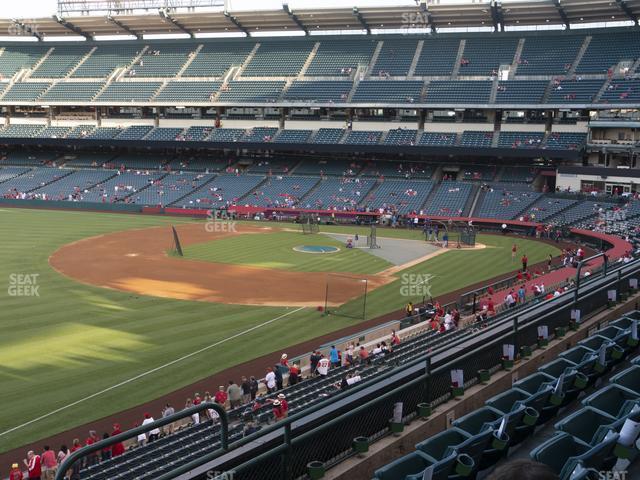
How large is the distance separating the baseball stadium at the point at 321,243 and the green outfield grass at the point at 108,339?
149 mm

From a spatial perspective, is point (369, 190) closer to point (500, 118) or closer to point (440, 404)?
point (500, 118)

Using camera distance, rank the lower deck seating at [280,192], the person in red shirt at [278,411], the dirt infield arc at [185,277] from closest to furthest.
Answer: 1. the person in red shirt at [278,411]
2. the dirt infield arc at [185,277]
3. the lower deck seating at [280,192]

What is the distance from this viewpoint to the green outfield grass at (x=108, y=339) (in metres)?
18.0

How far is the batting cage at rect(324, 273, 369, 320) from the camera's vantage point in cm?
2877

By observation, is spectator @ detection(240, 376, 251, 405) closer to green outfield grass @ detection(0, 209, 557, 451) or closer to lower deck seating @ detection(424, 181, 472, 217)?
green outfield grass @ detection(0, 209, 557, 451)

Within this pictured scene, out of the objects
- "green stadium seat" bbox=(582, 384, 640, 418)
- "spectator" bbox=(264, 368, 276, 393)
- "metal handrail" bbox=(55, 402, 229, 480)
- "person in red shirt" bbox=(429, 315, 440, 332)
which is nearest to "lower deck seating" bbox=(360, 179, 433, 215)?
"person in red shirt" bbox=(429, 315, 440, 332)

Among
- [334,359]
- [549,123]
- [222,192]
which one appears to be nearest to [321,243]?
[222,192]

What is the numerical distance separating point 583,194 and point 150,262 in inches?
1613

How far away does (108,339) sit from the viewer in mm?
23641

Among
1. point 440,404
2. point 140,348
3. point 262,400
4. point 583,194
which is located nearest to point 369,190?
point 583,194

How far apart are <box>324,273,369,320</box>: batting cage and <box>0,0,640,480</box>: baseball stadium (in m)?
0.19

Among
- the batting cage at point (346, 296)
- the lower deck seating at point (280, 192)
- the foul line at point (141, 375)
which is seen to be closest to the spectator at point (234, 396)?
the foul line at point (141, 375)

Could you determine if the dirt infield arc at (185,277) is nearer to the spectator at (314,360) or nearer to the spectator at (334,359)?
the spectator at (334,359)

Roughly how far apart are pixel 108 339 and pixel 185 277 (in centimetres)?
1163
